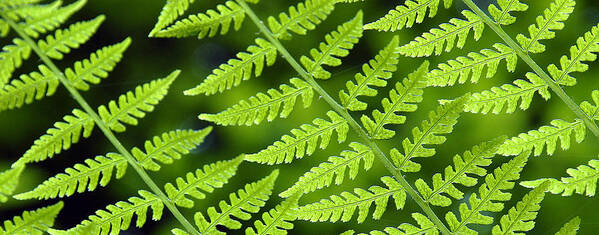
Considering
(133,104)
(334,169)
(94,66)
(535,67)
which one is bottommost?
(535,67)

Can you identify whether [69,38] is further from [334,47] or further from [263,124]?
[263,124]

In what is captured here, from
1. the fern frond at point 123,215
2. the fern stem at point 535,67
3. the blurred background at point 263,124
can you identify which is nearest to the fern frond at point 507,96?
the fern stem at point 535,67

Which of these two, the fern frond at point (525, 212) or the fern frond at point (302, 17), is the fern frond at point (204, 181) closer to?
the fern frond at point (302, 17)

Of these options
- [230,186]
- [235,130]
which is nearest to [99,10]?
[235,130]

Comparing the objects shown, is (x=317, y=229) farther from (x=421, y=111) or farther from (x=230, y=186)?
(x=421, y=111)

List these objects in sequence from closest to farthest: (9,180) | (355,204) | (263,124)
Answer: (9,180) → (355,204) → (263,124)

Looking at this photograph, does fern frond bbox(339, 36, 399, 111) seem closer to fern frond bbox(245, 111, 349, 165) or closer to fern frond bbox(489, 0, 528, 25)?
fern frond bbox(245, 111, 349, 165)

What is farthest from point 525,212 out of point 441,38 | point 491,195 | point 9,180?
point 9,180
